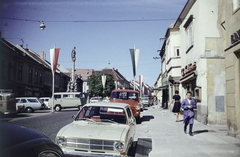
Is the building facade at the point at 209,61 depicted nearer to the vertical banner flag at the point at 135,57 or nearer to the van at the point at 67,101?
the vertical banner flag at the point at 135,57

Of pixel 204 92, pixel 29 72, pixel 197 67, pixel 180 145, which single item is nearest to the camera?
pixel 180 145

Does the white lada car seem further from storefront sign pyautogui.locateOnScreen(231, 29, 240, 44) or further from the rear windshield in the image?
the rear windshield

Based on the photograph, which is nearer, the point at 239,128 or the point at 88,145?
the point at 88,145

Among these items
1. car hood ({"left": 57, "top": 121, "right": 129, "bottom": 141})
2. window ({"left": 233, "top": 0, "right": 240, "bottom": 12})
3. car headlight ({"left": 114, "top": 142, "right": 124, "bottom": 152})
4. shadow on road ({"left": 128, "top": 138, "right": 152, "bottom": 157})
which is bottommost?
shadow on road ({"left": 128, "top": 138, "right": 152, "bottom": 157})

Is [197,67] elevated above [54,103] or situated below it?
above

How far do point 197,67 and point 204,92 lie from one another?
5.29 ft

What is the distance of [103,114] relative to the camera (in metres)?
6.90

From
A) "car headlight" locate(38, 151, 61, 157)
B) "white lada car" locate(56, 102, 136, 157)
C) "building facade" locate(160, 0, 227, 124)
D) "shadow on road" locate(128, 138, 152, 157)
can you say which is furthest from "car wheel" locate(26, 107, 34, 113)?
"car headlight" locate(38, 151, 61, 157)

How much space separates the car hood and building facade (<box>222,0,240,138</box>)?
4.71 m

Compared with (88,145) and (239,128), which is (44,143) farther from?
(239,128)

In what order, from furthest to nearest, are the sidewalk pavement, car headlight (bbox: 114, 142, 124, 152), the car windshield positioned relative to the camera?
the sidewalk pavement
the car windshield
car headlight (bbox: 114, 142, 124, 152)

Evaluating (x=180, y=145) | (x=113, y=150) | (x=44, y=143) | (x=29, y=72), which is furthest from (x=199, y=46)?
(x=29, y=72)

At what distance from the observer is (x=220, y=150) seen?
726cm

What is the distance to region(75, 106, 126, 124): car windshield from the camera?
665 centimetres
